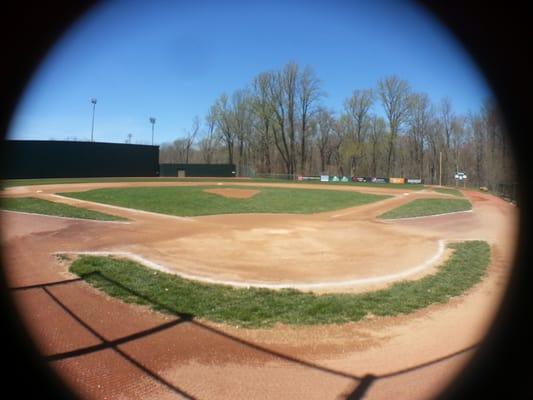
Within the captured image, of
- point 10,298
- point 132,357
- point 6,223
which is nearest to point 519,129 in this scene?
point 132,357

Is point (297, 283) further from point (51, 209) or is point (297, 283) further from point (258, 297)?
point (51, 209)

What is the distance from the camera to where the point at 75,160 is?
134 ft

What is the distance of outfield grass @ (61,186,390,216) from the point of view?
18.1 meters

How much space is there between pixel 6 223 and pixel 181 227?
630 centimetres

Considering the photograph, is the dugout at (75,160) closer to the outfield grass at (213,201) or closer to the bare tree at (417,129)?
the outfield grass at (213,201)

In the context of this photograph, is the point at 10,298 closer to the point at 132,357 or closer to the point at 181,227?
the point at 132,357

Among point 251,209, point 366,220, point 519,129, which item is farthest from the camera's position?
point 251,209

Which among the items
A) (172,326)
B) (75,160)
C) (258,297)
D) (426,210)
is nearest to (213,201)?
(426,210)

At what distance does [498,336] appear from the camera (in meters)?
4.34

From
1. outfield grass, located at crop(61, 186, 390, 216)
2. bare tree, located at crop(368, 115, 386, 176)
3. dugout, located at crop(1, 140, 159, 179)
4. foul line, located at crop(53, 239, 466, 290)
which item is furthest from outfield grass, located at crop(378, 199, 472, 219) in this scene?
bare tree, located at crop(368, 115, 386, 176)

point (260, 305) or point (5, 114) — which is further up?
point (5, 114)

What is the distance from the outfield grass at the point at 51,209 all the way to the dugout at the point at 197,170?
32690 mm

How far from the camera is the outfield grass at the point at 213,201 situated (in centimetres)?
1808

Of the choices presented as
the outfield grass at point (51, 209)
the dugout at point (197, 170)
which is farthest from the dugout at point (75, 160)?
the outfield grass at point (51, 209)
